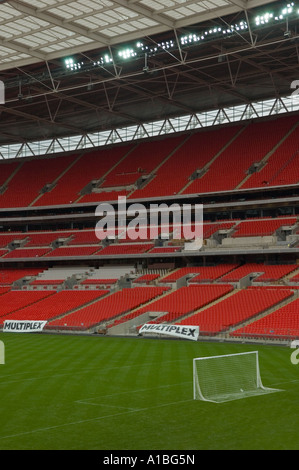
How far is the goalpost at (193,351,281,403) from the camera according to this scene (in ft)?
62.1

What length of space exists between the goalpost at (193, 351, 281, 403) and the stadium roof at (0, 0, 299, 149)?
23642mm

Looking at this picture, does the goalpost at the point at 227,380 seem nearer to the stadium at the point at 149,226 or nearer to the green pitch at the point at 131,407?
the stadium at the point at 149,226

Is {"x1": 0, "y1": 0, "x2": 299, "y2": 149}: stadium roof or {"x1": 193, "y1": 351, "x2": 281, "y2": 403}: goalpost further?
{"x1": 0, "y1": 0, "x2": 299, "y2": 149}: stadium roof

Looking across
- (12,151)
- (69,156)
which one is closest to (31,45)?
(69,156)

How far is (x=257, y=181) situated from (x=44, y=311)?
20524 mm

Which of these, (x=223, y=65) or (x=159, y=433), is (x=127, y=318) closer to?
(x=223, y=65)

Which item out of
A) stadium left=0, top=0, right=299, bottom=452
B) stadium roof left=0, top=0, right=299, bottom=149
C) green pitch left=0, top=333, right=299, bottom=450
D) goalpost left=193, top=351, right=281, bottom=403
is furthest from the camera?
stadium roof left=0, top=0, right=299, bottom=149

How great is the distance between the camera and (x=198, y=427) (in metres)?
15.0

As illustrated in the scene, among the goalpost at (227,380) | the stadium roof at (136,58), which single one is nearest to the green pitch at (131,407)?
the goalpost at (227,380)

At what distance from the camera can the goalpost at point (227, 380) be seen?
746 inches

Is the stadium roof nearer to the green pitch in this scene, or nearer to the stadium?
the stadium

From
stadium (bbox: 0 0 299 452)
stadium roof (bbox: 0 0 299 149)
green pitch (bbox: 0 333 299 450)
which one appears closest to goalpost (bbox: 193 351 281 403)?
stadium (bbox: 0 0 299 452)

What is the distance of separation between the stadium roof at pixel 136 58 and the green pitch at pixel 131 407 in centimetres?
2152

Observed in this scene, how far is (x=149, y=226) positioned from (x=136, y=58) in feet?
57.7
